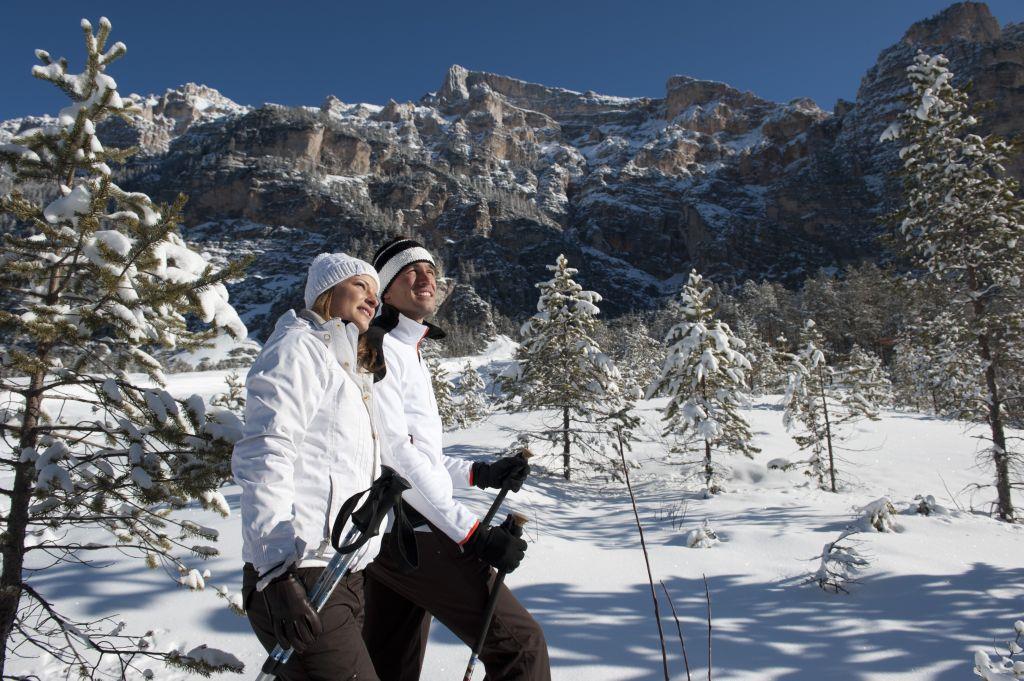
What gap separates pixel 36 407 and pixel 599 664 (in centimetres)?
395

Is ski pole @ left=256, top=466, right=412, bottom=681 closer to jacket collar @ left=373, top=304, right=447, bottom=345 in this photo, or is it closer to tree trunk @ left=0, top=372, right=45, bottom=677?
jacket collar @ left=373, top=304, right=447, bottom=345

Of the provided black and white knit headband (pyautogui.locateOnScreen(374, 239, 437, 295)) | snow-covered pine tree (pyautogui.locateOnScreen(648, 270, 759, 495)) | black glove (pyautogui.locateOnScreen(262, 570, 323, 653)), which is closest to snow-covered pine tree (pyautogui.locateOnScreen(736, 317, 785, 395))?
snow-covered pine tree (pyautogui.locateOnScreen(648, 270, 759, 495))

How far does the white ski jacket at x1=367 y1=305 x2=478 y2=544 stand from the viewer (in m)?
2.21

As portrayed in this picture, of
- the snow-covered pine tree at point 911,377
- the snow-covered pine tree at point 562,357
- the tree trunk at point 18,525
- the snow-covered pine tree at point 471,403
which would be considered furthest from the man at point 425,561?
the snow-covered pine tree at point 911,377

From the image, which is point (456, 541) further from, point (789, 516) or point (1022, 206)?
point (1022, 206)

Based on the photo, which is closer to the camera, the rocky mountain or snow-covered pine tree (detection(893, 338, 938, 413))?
snow-covered pine tree (detection(893, 338, 938, 413))

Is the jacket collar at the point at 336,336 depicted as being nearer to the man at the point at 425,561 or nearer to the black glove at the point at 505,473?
the man at the point at 425,561

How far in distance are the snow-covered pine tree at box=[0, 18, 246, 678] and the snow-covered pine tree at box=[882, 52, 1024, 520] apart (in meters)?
11.8

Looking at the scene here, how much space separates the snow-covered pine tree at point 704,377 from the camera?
14.5 metres

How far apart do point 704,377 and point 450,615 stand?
13974 mm

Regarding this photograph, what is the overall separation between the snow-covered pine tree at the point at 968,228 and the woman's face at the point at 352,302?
11.3 meters

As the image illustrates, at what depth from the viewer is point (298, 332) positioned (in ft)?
6.51

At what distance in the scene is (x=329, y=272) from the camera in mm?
2240

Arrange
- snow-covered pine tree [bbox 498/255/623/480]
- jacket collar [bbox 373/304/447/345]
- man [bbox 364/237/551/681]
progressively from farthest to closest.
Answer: snow-covered pine tree [bbox 498/255/623/480]
jacket collar [bbox 373/304/447/345]
man [bbox 364/237/551/681]
